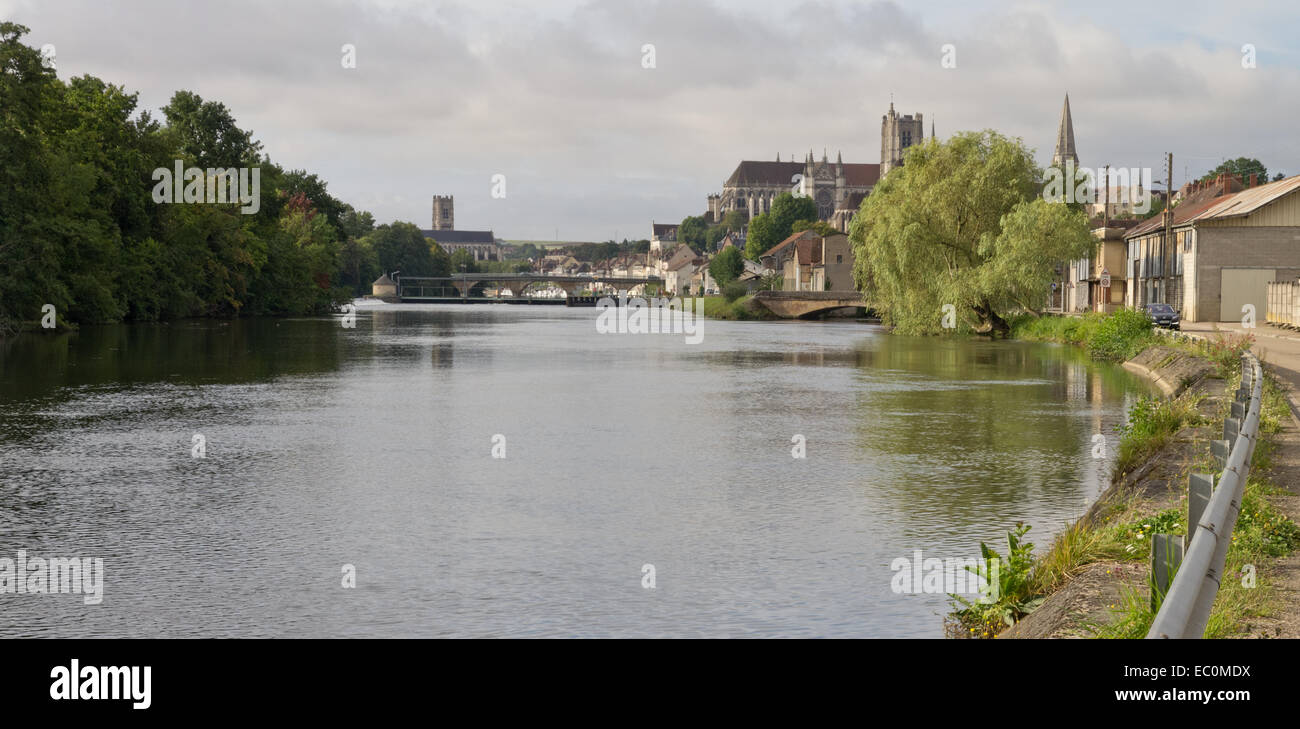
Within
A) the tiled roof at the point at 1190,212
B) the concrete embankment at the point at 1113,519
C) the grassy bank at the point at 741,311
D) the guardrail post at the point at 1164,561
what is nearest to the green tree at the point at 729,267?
the grassy bank at the point at 741,311

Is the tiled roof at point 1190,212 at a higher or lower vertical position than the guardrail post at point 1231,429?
higher

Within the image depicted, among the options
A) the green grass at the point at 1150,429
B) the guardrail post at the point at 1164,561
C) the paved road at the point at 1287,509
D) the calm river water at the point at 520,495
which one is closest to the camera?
the guardrail post at the point at 1164,561

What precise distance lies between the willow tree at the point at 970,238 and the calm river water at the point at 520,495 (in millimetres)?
22765

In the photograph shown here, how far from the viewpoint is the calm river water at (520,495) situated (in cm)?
1009

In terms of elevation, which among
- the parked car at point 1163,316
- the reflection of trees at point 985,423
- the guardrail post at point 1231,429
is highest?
the parked car at point 1163,316

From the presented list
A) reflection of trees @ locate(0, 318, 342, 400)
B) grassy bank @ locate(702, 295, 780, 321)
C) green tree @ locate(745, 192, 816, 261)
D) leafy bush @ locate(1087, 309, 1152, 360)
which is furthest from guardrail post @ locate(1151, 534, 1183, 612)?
green tree @ locate(745, 192, 816, 261)

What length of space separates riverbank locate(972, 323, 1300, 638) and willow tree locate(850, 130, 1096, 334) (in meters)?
40.6

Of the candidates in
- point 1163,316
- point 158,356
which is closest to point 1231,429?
point 158,356

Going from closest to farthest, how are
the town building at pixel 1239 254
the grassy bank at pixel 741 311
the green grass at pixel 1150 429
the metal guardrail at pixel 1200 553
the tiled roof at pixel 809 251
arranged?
the metal guardrail at pixel 1200 553 < the green grass at pixel 1150 429 < the town building at pixel 1239 254 < the grassy bank at pixel 741 311 < the tiled roof at pixel 809 251

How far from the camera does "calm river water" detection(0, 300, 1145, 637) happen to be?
10.1 m

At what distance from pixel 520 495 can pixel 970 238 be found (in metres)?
48.5

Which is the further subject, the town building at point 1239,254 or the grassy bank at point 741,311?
the grassy bank at point 741,311

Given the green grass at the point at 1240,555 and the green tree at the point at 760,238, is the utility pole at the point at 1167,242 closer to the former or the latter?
the green grass at the point at 1240,555
